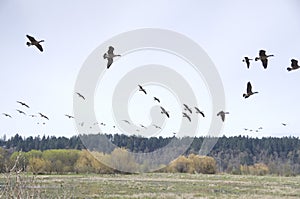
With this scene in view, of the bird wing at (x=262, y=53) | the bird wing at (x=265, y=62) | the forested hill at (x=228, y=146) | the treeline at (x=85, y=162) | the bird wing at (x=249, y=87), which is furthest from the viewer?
the forested hill at (x=228, y=146)

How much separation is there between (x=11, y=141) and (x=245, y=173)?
205 feet

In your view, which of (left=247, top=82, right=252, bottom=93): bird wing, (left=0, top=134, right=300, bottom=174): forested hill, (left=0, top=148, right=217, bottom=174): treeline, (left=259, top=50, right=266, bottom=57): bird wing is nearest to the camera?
(left=259, top=50, right=266, bottom=57): bird wing

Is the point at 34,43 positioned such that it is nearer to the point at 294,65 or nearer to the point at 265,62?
the point at 265,62

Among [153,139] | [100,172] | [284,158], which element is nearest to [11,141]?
[153,139]

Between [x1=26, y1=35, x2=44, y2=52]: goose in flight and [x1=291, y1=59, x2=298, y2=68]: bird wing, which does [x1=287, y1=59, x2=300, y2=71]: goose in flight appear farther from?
[x1=26, y1=35, x2=44, y2=52]: goose in flight

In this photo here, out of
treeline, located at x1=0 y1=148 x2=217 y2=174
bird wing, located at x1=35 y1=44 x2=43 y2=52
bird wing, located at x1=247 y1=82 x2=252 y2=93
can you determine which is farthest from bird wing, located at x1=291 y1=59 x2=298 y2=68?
treeline, located at x1=0 y1=148 x2=217 y2=174

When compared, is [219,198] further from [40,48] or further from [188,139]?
[188,139]

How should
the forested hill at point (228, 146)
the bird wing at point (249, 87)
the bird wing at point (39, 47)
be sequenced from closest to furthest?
the bird wing at point (39, 47) → the bird wing at point (249, 87) → the forested hill at point (228, 146)

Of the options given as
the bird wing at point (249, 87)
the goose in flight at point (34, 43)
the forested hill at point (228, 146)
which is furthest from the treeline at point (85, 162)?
the bird wing at point (249, 87)

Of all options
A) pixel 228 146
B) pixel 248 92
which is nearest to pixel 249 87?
pixel 248 92

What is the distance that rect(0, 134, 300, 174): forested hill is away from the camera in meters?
94.1

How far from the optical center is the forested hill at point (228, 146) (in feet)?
309

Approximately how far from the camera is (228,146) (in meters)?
105

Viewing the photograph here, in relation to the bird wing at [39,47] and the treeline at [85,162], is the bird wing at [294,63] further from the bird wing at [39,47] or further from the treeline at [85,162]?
the treeline at [85,162]
